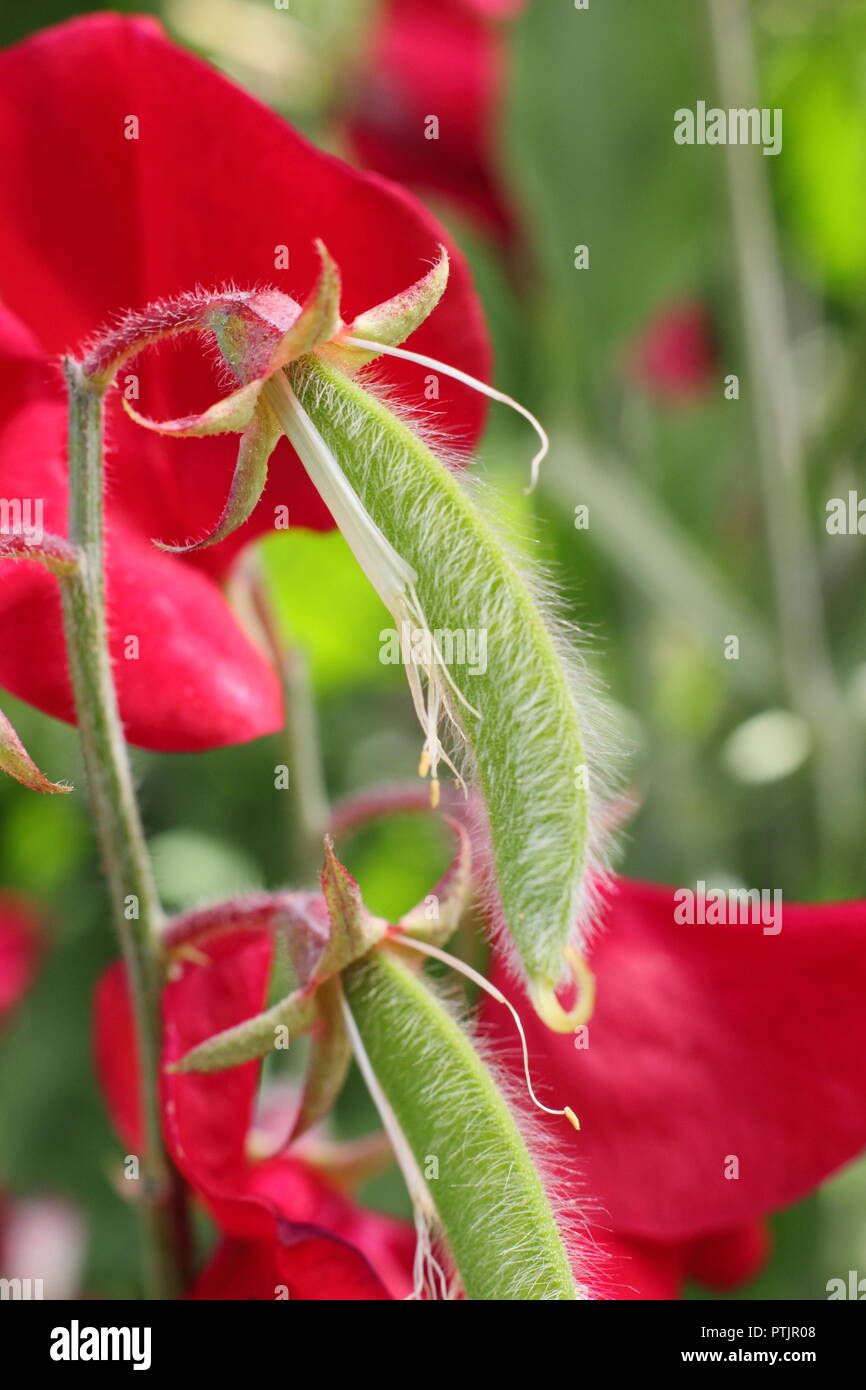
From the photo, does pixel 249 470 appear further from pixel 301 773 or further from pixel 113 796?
pixel 301 773

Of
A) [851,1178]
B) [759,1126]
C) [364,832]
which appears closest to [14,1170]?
[364,832]

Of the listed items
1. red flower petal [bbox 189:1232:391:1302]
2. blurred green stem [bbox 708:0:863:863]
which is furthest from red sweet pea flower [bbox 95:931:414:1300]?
blurred green stem [bbox 708:0:863:863]

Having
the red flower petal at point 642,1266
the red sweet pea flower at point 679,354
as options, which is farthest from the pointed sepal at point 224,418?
the red sweet pea flower at point 679,354

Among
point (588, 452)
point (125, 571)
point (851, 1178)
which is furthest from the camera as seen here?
point (588, 452)

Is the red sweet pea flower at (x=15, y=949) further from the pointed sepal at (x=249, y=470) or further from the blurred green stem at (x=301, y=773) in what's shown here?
the pointed sepal at (x=249, y=470)

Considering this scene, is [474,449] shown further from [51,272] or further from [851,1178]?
[851,1178]

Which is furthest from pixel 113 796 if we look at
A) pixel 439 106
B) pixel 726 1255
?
pixel 439 106
